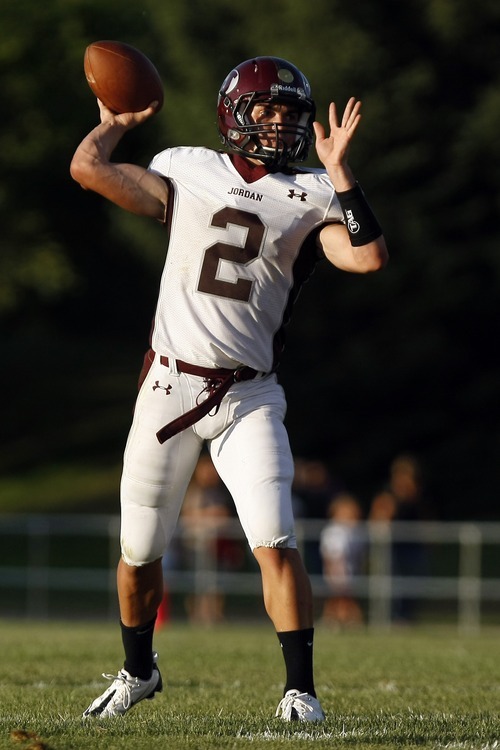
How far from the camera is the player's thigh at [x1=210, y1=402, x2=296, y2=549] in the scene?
5.47 meters

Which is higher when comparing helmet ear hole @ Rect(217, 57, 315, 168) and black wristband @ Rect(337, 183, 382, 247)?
helmet ear hole @ Rect(217, 57, 315, 168)

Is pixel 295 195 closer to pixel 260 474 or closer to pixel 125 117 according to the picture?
pixel 125 117

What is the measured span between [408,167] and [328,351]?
3993 millimetres

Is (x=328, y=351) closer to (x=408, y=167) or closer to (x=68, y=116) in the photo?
(x=408, y=167)

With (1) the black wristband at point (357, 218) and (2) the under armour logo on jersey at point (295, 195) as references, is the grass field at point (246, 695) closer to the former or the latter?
(1) the black wristband at point (357, 218)

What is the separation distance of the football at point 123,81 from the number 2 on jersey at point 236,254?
2.36 feet

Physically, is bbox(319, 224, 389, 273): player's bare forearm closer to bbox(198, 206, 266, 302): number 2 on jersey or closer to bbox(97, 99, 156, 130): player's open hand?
bbox(198, 206, 266, 302): number 2 on jersey

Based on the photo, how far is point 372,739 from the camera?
196 inches

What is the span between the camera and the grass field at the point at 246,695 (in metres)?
4.93

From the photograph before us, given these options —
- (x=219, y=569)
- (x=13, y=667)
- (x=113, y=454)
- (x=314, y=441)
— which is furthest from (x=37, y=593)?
(x=113, y=454)

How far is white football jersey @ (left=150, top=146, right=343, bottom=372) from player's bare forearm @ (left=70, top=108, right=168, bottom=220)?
0.21 ft

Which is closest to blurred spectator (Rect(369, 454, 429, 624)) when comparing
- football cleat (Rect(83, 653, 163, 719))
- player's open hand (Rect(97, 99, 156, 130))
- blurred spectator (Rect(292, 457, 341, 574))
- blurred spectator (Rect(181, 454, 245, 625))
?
blurred spectator (Rect(292, 457, 341, 574))

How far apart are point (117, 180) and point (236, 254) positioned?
1.72 ft

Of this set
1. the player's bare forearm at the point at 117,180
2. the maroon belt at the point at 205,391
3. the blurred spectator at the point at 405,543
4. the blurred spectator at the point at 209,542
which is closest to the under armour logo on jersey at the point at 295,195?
the player's bare forearm at the point at 117,180
